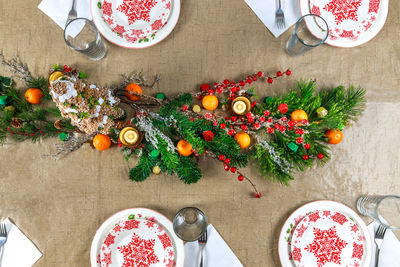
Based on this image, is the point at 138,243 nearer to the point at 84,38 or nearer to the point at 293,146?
the point at 293,146

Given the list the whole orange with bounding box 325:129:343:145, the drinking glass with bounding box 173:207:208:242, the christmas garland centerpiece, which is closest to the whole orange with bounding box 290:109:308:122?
the christmas garland centerpiece

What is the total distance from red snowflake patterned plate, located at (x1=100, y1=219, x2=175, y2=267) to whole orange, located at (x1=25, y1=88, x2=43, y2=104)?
1.52 feet

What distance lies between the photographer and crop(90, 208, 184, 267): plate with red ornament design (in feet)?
2.79

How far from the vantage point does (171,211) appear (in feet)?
2.89

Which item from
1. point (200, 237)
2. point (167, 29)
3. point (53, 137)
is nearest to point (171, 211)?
point (200, 237)

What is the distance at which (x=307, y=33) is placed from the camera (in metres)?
0.86

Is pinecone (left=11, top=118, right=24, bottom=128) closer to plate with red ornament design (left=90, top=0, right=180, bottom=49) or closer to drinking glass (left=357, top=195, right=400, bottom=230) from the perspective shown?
plate with red ornament design (left=90, top=0, right=180, bottom=49)

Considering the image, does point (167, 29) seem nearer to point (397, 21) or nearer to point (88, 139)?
point (88, 139)

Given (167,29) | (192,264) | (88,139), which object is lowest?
(192,264)

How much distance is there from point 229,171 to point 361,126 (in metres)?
0.45

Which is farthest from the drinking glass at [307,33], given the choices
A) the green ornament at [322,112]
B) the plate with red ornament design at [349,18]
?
the green ornament at [322,112]

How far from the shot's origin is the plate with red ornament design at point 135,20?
0.89 m

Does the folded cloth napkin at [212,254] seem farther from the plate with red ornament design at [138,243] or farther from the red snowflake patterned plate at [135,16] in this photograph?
the red snowflake patterned plate at [135,16]

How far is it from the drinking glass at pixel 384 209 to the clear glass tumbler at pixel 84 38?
947 mm
